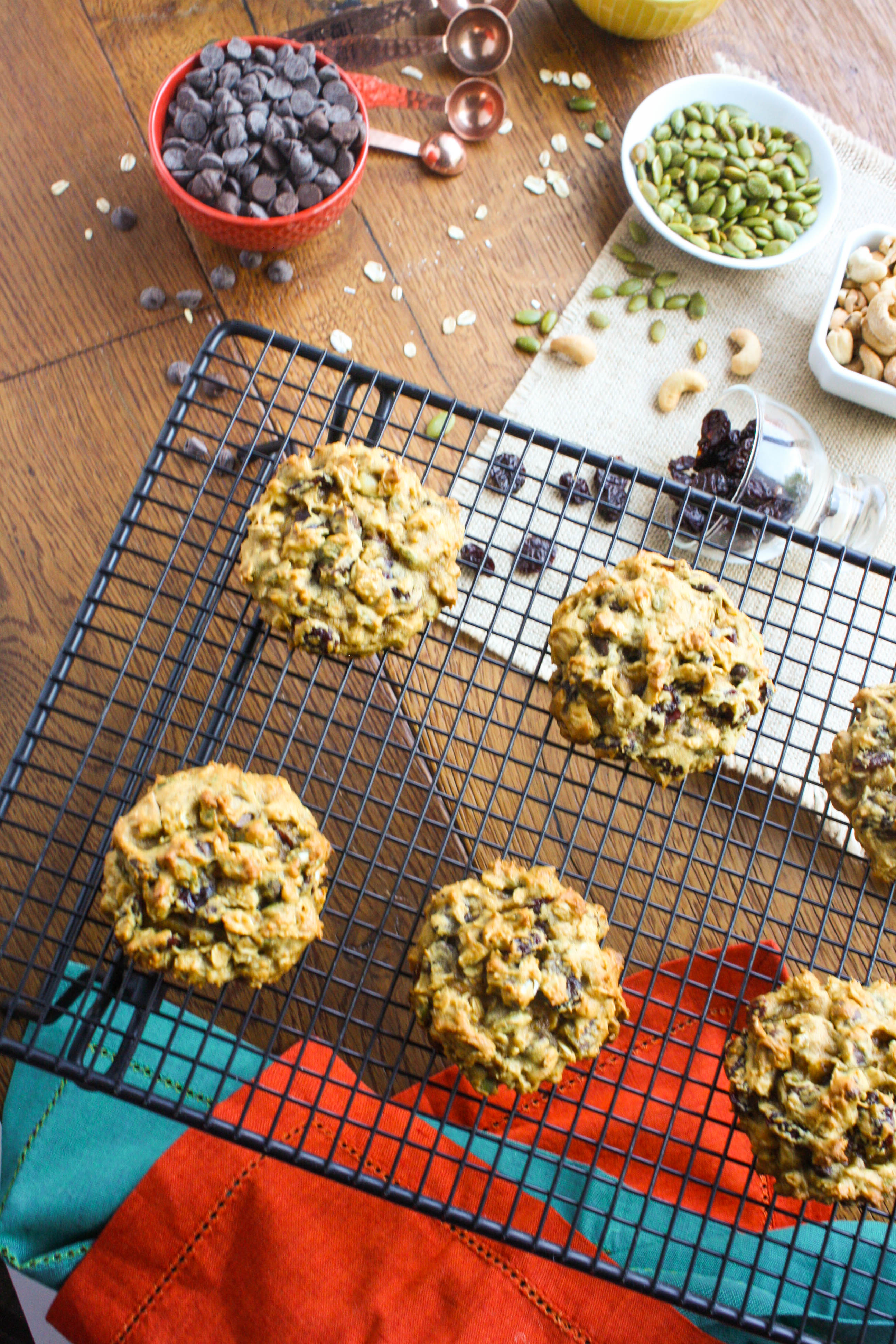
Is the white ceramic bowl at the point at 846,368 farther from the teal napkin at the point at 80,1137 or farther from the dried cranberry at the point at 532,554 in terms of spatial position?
the teal napkin at the point at 80,1137

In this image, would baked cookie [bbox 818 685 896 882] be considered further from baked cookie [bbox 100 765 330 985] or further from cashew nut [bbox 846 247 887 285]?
cashew nut [bbox 846 247 887 285]

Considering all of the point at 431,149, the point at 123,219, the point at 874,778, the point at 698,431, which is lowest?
the point at 874,778

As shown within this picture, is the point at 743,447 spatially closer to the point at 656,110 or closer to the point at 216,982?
the point at 656,110

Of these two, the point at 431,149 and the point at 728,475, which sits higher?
the point at 431,149

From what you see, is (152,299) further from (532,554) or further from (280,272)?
(532,554)

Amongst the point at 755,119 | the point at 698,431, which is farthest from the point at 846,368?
the point at 755,119

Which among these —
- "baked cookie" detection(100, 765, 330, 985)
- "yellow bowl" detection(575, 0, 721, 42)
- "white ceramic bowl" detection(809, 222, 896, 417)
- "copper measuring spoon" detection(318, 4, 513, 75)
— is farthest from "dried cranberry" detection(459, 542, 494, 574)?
"yellow bowl" detection(575, 0, 721, 42)
